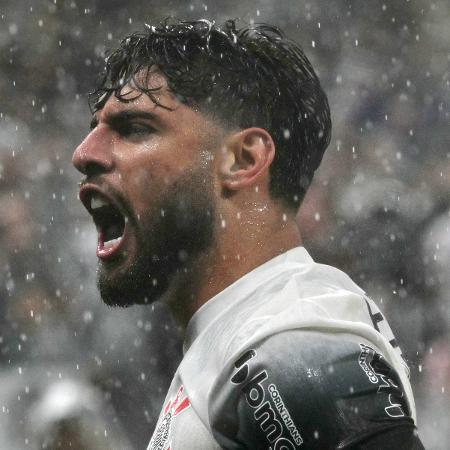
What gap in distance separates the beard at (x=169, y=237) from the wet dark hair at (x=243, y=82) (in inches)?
6.4

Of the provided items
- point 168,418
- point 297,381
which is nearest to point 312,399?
point 297,381

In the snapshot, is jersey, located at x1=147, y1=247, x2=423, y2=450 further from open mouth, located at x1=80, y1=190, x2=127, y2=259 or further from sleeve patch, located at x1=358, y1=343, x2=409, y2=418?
open mouth, located at x1=80, y1=190, x2=127, y2=259

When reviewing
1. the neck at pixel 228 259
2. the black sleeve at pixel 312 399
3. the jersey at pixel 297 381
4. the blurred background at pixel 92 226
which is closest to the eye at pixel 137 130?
the neck at pixel 228 259

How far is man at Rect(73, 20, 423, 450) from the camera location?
150 cm

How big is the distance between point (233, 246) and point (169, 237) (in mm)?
127

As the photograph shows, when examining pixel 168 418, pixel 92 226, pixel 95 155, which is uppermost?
pixel 95 155

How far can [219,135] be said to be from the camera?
2018 mm

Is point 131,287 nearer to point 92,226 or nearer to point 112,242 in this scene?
point 112,242

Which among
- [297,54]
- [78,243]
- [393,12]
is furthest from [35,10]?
[297,54]

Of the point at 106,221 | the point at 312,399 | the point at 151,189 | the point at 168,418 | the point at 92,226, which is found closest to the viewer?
the point at 312,399

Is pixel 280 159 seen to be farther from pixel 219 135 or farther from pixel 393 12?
pixel 393 12

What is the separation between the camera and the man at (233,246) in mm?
1500

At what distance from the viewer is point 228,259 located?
1.95 meters

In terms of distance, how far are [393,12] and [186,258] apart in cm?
452
